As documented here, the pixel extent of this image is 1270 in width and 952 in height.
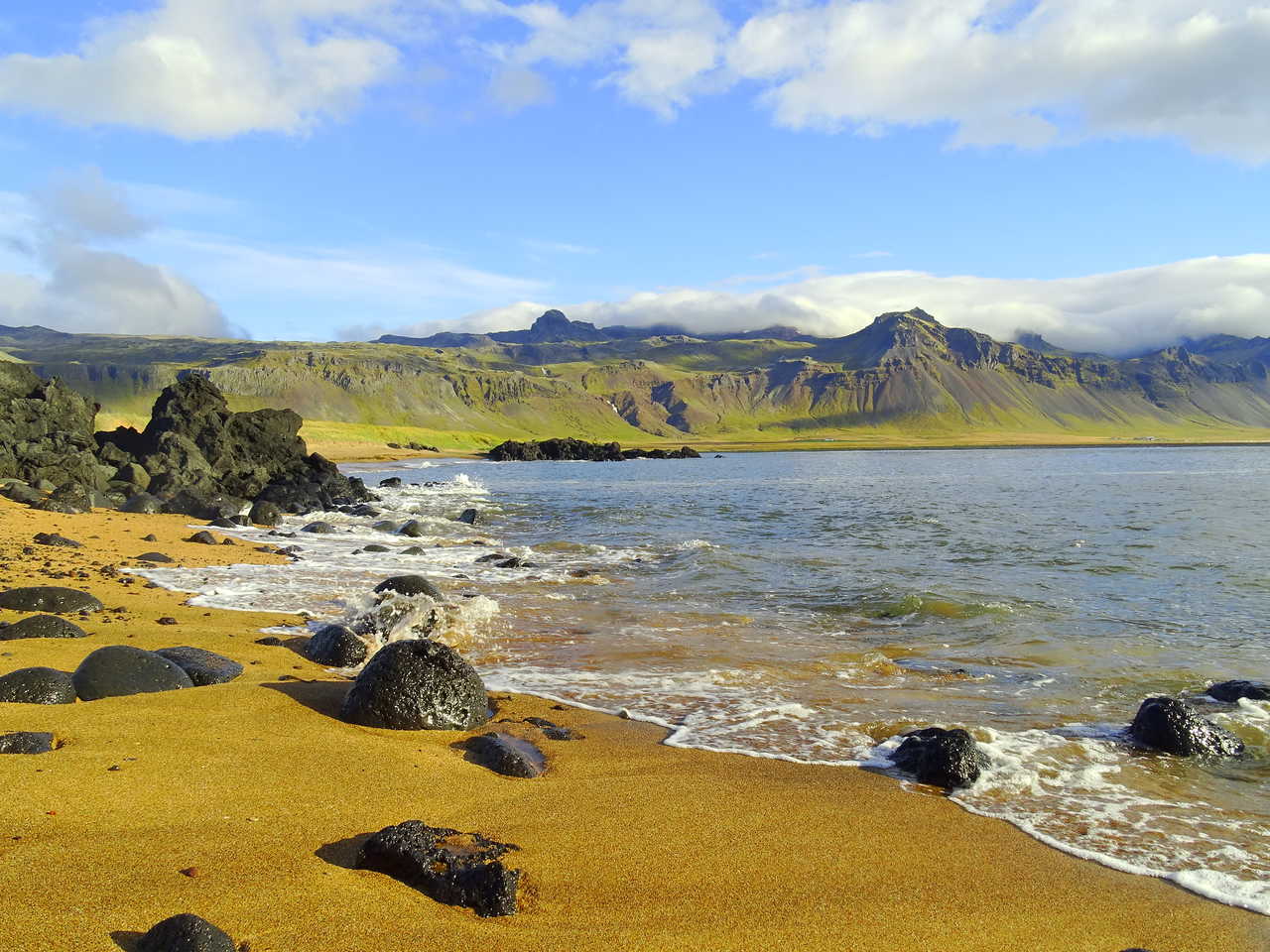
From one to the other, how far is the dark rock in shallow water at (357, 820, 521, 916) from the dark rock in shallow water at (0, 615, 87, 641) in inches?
343

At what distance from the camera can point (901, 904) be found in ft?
19.5

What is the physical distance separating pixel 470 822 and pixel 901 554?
22646 mm

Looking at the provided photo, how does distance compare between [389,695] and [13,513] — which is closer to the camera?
[389,695]

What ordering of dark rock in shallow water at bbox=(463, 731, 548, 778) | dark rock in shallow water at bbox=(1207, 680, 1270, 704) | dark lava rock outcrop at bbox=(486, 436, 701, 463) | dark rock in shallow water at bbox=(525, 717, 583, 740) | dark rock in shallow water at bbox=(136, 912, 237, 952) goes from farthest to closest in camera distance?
dark lava rock outcrop at bbox=(486, 436, 701, 463)
dark rock in shallow water at bbox=(1207, 680, 1270, 704)
dark rock in shallow water at bbox=(525, 717, 583, 740)
dark rock in shallow water at bbox=(463, 731, 548, 778)
dark rock in shallow water at bbox=(136, 912, 237, 952)

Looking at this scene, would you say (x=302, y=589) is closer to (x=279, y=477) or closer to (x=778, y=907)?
(x=778, y=907)

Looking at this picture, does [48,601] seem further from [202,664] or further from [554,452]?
[554,452]

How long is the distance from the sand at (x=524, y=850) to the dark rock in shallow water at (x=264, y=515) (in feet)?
91.3

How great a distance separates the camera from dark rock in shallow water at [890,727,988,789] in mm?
8516

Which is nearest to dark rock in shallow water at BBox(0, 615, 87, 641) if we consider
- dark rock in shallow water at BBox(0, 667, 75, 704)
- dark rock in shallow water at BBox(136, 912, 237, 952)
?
dark rock in shallow water at BBox(0, 667, 75, 704)

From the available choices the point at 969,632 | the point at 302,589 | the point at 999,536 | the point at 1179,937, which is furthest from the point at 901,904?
the point at 999,536

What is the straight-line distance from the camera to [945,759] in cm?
864

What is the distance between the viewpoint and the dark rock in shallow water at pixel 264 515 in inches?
1383

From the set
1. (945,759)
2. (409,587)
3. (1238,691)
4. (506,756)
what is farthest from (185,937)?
(409,587)

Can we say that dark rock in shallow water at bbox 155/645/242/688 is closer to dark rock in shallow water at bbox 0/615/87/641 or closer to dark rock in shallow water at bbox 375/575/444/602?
dark rock in shallow water at bbox 0/615/87/641
